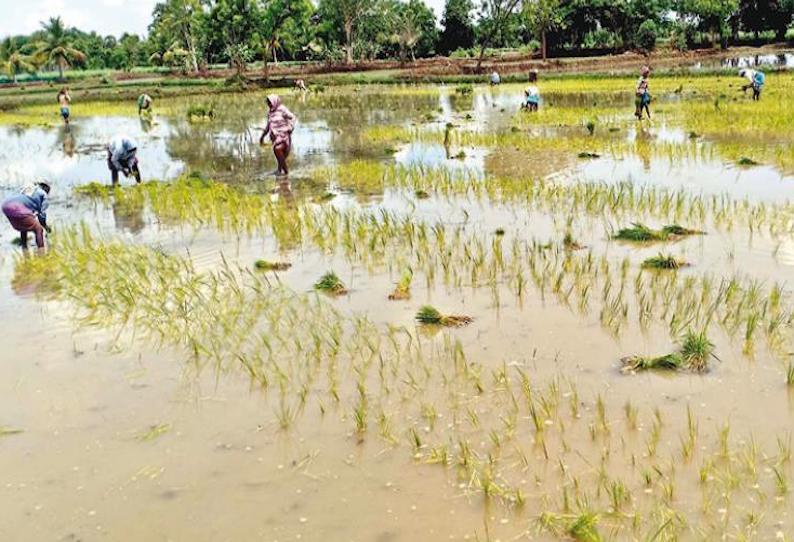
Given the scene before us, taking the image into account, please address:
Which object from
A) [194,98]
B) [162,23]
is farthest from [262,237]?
[162,23]

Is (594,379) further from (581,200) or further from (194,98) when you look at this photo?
(194,98)

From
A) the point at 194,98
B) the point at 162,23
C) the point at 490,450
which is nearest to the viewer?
the point at 490,450

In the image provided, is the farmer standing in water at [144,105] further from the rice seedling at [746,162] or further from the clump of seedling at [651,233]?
the clump of seedling at [651,233]

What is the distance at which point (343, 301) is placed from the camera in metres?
6.57

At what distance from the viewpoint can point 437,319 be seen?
586cm

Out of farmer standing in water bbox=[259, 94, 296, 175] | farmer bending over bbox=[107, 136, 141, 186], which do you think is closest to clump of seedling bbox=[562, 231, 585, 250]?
farmer standing in water bbox=[259, 94, 296, 175]

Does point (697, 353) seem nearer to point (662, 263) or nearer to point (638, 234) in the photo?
point (662, 263)

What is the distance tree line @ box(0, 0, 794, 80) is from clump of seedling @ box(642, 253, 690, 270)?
44.2 metres

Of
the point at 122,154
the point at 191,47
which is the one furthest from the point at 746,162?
the point at 191,47

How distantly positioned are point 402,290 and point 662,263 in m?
2.43

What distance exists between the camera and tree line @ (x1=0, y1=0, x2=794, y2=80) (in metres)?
50.7

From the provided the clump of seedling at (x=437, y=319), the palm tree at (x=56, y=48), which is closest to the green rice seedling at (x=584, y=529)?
the clump of seedling at (x=437, y=319)

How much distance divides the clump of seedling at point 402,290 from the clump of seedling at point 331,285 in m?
0.49

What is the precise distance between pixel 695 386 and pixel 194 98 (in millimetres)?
37516
